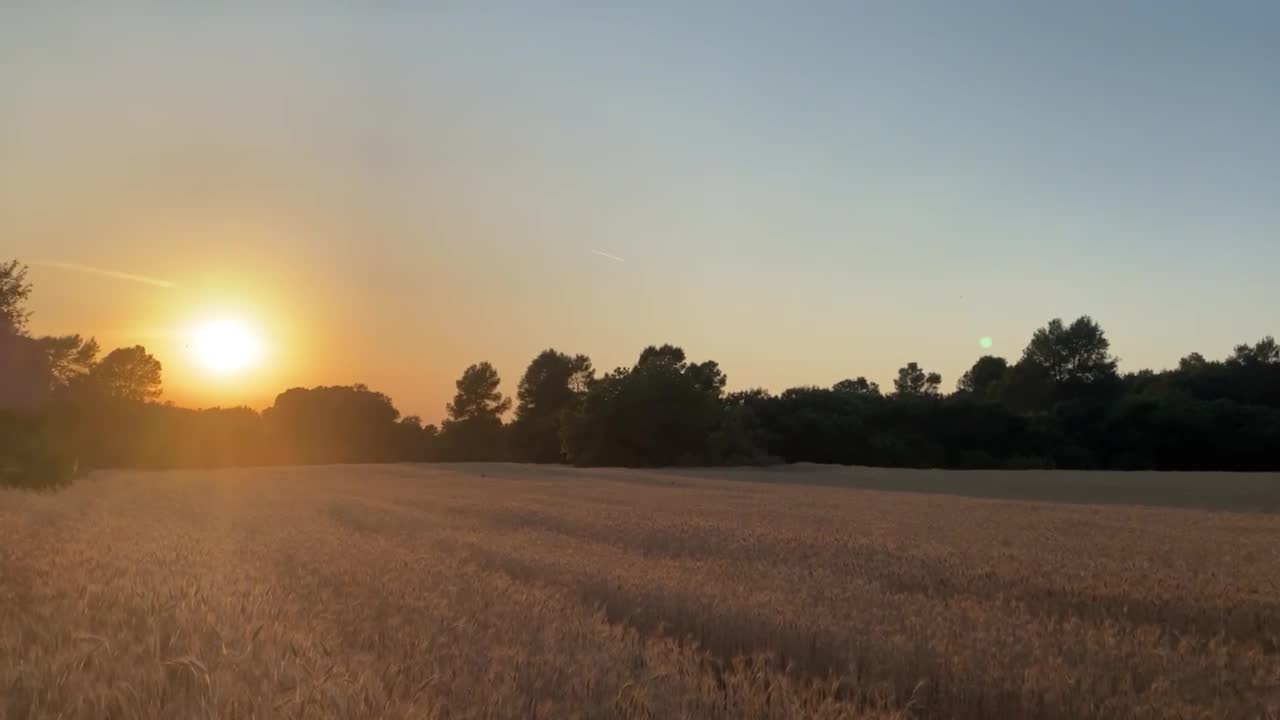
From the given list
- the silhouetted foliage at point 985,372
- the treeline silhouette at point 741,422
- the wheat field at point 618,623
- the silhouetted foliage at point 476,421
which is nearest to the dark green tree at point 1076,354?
the treeline silhouette at point 741,422

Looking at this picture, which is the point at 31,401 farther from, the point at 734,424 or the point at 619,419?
the point at 734,424

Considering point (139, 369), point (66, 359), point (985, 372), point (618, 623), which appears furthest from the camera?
point (985, 372)

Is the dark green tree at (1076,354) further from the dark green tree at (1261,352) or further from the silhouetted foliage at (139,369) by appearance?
the silhouetted foliage at (139,369)

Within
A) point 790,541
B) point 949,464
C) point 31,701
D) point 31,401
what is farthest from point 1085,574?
point 949,464

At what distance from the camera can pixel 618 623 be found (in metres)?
7.10

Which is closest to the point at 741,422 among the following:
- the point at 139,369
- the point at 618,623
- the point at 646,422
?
the point at 646,422

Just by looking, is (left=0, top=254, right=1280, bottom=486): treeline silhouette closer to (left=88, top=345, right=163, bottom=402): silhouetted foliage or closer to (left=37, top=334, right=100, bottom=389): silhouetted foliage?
(left=88, top=345, right=163, bottom=402): silhouetted foliage

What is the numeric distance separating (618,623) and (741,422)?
67.4 metres

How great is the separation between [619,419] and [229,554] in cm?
6216

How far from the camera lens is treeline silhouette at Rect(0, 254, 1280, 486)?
68.8 metres

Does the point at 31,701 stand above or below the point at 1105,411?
below

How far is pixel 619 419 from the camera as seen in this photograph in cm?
7138

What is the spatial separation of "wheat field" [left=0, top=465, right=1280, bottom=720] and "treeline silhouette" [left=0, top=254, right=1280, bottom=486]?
41089 mm

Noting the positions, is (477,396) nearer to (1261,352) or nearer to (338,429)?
(338,429)
